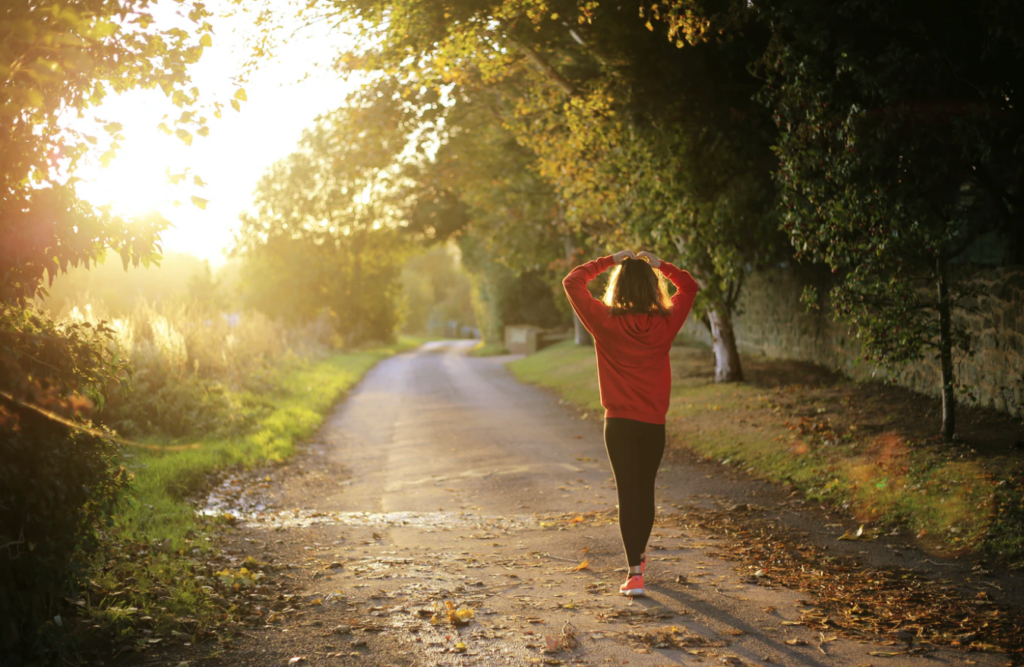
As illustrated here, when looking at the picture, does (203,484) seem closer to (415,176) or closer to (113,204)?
(113,204)

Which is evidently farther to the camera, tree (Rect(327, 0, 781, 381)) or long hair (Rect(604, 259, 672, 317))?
tree (Rect(327, 0, 781, 381))

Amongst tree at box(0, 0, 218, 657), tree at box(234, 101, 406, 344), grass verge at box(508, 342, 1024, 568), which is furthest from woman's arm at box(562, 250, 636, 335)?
tree at box(234, 101, 406, 344)

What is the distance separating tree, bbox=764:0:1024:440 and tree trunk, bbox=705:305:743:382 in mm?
7439

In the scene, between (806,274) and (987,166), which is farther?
(806,274)

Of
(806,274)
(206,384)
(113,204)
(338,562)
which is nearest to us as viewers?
(113,204)

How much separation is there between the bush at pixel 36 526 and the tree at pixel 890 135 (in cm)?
779

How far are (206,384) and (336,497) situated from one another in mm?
5998

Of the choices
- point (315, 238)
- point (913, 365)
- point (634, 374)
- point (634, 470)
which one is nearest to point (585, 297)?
point (634, 374)

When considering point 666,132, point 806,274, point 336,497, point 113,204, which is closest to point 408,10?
point 666,132

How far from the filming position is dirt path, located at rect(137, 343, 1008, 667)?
478 cm

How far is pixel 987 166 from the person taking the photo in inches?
401

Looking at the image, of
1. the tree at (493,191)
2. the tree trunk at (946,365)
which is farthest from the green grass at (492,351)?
the tree trunk at (946,365)

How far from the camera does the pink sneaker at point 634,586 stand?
5629 mm

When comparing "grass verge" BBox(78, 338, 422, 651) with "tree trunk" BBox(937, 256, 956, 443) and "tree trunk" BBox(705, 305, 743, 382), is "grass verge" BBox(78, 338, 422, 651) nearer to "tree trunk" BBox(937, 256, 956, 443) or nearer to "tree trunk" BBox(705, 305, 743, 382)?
"tree trunk" BBox(937, 256, 956, 443)
